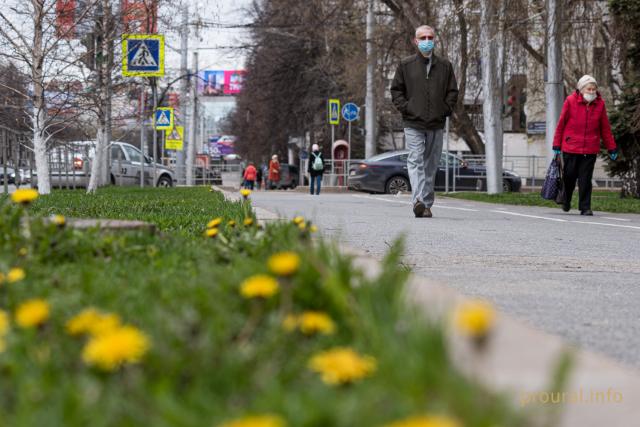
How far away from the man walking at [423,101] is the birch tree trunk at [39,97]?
742 cm

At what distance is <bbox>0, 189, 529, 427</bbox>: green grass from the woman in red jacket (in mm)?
11133

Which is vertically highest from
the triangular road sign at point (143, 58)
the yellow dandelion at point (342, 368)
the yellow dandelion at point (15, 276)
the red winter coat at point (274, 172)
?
the triangular road sign at point (143, 58)

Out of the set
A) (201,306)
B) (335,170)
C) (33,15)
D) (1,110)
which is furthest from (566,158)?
(335,170)

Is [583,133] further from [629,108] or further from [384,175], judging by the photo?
[384,175]

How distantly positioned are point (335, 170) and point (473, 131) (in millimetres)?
6670

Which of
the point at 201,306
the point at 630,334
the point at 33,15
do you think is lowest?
the point at 630,334

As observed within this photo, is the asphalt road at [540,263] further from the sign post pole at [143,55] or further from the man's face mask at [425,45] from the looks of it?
the sign post pole at [143,55]

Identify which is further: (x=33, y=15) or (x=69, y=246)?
(x=33, y=15)

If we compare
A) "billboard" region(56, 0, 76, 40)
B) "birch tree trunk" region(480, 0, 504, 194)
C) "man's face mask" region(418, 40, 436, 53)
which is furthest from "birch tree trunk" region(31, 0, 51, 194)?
"birch tree trunk" region(480, 0, 504, 194)

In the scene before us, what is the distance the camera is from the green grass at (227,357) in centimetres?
178

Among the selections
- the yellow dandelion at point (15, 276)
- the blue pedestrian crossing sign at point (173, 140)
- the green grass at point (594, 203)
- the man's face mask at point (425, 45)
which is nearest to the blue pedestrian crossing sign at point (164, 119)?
the blue pedestrian crossing sign at point (173, 140)

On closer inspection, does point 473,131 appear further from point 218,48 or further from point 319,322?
point 319,322

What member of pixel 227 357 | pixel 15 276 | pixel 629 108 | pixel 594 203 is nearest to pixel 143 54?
pixel 594 203

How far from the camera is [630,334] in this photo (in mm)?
4141
